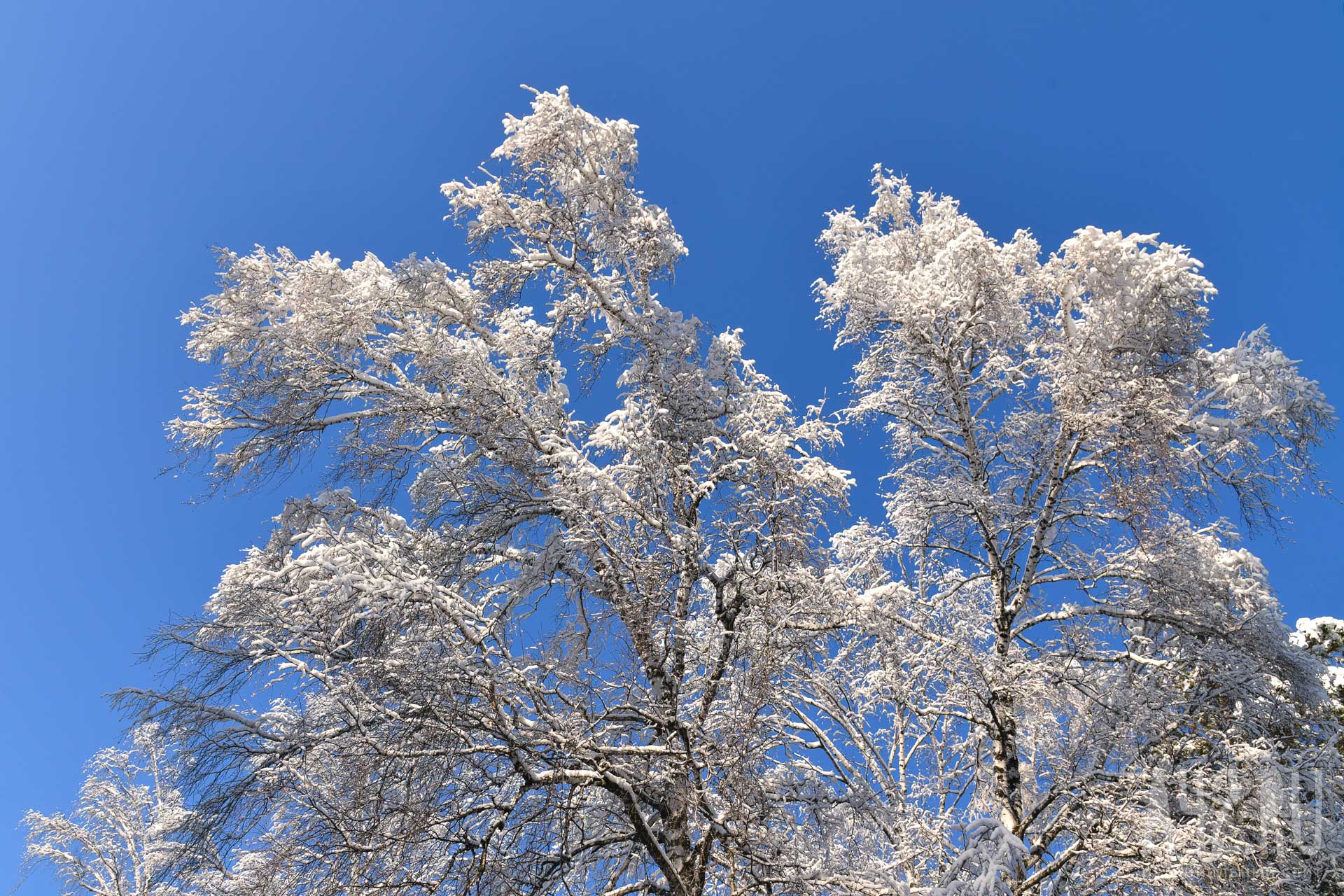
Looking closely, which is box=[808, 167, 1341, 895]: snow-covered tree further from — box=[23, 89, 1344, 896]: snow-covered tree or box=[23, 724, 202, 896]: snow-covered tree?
box=[23, 724, 202, 896]: snow-covered tree

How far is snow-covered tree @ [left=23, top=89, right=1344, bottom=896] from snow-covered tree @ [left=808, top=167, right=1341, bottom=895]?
0.05 m

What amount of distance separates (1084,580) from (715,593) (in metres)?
4.73

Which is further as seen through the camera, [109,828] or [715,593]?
[109,828]

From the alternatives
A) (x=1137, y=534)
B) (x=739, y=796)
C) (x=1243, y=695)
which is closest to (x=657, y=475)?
(x=739, y=796)

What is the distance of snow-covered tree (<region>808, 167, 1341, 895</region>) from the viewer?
763cm

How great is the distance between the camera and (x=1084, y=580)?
32.0 feet

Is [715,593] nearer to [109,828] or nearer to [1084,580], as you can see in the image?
[1084,580]

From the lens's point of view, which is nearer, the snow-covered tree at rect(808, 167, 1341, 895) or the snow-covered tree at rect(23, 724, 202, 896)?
the snow-covered tree at rect(808, 167, 1341, 895)

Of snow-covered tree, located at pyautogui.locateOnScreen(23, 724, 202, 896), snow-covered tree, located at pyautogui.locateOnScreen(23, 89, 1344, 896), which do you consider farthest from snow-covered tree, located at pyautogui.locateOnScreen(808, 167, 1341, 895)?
snow-covered tree, located at pyautogui.locateOnScreen(23, 724, 202, 896)

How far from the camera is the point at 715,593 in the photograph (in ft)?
25.9

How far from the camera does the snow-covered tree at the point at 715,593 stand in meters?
5.86

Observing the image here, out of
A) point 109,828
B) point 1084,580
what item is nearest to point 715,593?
point 1084,580

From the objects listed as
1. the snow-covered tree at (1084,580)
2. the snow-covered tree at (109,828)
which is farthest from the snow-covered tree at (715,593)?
the snow-covered tree at (109,828)

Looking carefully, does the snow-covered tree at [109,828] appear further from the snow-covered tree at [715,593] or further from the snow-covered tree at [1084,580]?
the snow-covered tree at [1084,580]
